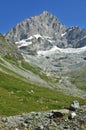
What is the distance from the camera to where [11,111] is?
45094mm

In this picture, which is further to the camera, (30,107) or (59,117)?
(30,107)

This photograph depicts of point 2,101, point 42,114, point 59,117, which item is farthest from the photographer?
point 2,101

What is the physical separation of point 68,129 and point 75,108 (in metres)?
5.64

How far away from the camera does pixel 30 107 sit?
5306 cm

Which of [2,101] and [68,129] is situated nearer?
[68,129]

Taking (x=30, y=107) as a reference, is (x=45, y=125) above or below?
below

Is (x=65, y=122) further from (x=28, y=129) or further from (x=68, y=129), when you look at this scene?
(x=28, y=129)

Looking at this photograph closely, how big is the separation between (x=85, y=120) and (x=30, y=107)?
1067 inches

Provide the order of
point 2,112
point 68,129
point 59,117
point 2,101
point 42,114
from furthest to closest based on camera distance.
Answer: point 2,101 < point 2,112 < point 42,114 < point 59,117 < point 68,129

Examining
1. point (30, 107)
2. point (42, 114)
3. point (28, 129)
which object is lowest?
point (28, 129)

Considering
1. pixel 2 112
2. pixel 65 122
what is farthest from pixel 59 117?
pixel 2 112

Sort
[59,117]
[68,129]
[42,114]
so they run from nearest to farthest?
[68,129] < [59,117] < [42,114]

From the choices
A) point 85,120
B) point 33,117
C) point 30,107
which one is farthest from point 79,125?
point 30,107

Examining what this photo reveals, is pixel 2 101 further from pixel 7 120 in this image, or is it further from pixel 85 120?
pixel 85 120
